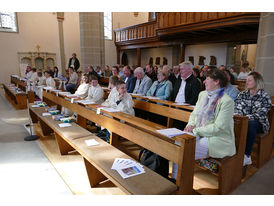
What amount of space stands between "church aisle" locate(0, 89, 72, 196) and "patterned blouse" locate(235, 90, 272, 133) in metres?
2.82

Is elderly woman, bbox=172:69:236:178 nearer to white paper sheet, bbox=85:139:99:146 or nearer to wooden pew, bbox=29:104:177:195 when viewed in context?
wooden pew, bbox=29:104:177:195

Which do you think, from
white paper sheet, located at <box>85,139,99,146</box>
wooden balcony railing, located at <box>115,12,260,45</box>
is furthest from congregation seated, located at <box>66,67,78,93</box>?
white paper sheet, located at <box>85,139,99,146</box>

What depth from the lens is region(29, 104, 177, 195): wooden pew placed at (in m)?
1.81

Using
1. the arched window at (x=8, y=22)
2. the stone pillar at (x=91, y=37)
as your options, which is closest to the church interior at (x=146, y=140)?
the stone pillar at (x=91, y=37)

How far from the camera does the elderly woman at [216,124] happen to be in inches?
90.4

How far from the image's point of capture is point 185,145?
188 cm

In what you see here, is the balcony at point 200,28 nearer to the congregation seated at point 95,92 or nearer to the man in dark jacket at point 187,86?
the man in dark jacket at point 187,86

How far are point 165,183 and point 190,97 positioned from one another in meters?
2.31

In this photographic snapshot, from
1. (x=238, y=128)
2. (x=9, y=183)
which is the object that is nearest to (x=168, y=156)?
(x=238, y=128)

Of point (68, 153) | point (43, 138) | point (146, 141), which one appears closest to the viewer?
point (146, 141)

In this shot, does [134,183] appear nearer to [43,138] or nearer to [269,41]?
[43,138]

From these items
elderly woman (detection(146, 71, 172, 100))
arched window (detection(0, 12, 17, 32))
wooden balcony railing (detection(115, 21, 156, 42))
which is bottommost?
elderly woman (detection(146, 71, 172, 100))

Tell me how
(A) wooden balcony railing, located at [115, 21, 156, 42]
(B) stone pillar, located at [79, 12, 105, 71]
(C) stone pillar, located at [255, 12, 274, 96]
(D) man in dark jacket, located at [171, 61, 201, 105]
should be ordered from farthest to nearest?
(A) wooden balcony railing, located at [115, 21, 156, 42]
(B) stone pillar, located at [79, 12, 105, 71]
(C) stone pillar, located at [255, 12, 274, 96]
(D) man in dark jacket, located at [171, 61, 201, 105]
